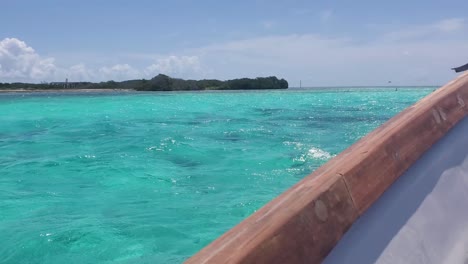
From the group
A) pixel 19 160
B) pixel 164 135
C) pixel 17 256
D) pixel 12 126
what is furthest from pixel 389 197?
pixel 12 126

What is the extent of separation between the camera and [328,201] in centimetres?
124

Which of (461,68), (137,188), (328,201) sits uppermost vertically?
(461,68)

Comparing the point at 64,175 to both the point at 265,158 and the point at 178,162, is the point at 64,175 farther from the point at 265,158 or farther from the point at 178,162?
the point at 265,158

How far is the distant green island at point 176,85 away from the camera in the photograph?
81375 mm

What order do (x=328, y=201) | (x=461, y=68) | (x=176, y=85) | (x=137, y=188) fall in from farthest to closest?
(x=176, y=85) → (x=137, y=188) → (x=461, y=68) → (x=328, y=201)

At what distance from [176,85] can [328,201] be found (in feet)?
269

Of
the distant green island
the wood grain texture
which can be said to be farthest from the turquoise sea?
the distant green island

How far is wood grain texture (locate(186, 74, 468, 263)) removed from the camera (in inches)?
40.3

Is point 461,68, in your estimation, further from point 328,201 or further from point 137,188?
point 137,188

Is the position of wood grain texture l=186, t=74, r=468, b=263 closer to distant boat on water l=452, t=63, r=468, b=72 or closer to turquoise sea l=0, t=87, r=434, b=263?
distant boat on water l=452, t=63, r=468, b=72

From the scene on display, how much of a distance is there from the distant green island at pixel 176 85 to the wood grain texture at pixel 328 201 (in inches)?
3158

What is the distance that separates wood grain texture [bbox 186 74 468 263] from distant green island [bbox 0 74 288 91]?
80.2 m

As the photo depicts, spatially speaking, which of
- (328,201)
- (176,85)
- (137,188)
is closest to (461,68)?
(328,201)

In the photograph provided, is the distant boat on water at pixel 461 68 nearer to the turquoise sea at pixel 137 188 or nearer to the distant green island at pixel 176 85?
the turquoise sea at pixel 137 188
